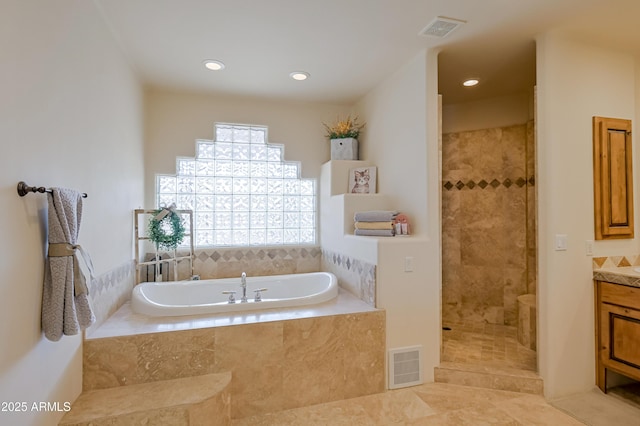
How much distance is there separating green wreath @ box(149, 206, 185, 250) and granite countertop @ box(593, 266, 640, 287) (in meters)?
3.43

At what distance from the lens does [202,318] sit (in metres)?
2.25

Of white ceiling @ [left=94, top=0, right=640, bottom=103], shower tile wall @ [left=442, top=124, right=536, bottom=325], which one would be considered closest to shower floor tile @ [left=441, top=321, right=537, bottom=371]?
shower tile wall @ [left=442, top=124, right=536, bottom=325]

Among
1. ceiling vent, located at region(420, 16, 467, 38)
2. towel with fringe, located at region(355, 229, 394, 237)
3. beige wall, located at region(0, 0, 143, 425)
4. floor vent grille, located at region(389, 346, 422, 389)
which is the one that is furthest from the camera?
towel with fringe, located at region(355, 229, 394, 237)

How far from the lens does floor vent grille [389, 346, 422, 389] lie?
8.00 feet

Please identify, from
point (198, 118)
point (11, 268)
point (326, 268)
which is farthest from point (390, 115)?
point (11, 268)

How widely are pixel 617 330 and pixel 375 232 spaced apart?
5.82ft

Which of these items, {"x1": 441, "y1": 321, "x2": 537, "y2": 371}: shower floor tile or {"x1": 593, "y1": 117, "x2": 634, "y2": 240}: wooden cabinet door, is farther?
{"x1": 441, "y1": 321, "x2": 537, "y2": 371}: shower floor tile

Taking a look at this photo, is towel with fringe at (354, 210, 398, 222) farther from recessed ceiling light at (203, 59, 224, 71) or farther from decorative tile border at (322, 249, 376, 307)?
recessed ceiling light at (203, 59, 224, 71)

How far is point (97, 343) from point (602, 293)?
333cm

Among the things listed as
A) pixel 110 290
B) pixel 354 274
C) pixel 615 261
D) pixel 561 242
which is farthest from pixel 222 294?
pixel 615 261

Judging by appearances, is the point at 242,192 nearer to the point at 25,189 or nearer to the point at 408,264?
the point at 408,264

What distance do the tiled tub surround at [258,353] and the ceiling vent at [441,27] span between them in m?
2.03

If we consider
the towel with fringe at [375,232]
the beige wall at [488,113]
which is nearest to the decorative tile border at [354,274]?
the towel with fringe at [375,232]

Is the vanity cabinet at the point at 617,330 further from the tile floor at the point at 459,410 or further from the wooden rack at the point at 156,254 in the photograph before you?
the wooden rack at the point at 156,254
